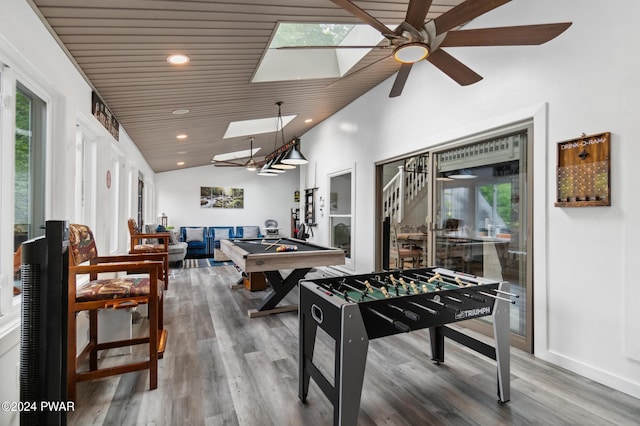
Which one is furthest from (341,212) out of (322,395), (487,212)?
(322,395)

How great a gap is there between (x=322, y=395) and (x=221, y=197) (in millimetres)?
8846

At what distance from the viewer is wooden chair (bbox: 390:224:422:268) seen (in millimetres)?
4472

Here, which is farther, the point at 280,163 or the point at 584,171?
the point at 280,163

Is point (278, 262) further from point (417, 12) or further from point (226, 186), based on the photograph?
point (226, 186)

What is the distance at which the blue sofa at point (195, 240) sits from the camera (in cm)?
895

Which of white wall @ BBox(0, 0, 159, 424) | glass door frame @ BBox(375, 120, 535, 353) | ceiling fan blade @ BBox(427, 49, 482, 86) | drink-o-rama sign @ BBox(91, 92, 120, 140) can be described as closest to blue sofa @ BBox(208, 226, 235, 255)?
drink-o-rama sign @ BBox(91, 92, 120, 140)

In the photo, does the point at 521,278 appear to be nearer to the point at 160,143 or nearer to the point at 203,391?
the point at 203,391

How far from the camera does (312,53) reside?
418 centimetres

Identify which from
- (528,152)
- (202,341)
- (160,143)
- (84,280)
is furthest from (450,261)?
(160,143)

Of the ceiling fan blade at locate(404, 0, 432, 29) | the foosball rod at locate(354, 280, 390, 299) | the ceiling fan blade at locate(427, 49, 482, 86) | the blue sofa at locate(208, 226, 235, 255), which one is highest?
the ceiling fan blade at locate(404, 0, 432, 29)

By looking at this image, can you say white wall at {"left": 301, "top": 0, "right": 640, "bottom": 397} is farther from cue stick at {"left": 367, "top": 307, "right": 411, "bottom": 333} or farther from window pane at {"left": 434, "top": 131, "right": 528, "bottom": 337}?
cue stick at {"left": 367, "top": 307, "right": 411, "bottom": 333}

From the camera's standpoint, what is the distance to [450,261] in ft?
12.1

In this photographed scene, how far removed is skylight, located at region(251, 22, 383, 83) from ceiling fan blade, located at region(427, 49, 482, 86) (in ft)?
5.25

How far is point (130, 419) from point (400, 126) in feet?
13.7
